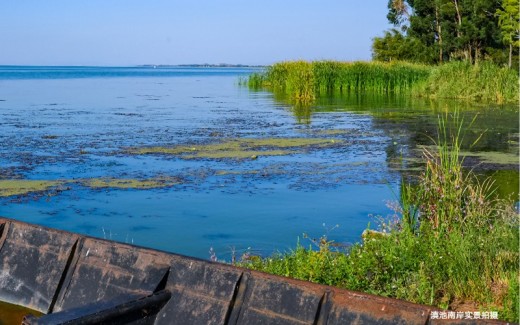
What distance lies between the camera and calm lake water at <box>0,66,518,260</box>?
8.07 metres

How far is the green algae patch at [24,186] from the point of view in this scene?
9633mm

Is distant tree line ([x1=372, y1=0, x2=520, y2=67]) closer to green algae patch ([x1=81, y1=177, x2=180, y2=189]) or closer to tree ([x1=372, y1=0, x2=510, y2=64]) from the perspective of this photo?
tree ([x1=372, y1=0, x2=510, y2=64])

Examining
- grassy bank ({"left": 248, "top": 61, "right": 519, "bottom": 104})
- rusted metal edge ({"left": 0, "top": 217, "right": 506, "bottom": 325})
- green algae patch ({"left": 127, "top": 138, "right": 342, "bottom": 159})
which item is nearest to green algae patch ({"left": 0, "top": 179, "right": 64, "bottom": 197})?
green algae patch ({"left": 127, "top": 138, "right": 342, "bottom": 159})

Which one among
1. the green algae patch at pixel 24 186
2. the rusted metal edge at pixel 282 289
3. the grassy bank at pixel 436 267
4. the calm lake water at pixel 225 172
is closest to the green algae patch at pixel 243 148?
the calm lake water at pixel 225 172

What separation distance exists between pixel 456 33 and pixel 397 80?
13.2 meters

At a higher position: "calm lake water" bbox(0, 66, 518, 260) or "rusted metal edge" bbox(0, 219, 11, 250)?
"rusted metal edge" bbox(0, 219, 11, 250)

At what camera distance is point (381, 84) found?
103 ft

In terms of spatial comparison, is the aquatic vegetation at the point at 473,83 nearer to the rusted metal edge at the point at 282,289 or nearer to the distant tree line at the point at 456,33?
the distant tree line at the point at 456,33

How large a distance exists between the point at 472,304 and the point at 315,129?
487 inches

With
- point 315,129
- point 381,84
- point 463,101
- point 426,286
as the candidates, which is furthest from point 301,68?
point 426,286

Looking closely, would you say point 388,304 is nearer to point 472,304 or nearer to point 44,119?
point 472,304

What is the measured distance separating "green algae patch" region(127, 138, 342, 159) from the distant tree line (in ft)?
79.7

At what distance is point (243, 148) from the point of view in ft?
45.0

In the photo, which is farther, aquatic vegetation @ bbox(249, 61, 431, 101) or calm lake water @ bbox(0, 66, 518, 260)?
aquatic vegetation @ bbox(249, 61, 431, 101)
